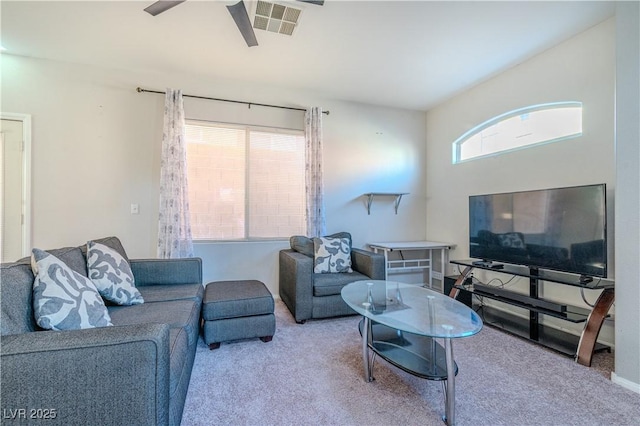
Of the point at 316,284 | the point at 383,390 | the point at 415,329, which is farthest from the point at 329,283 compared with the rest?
the point at 415,329

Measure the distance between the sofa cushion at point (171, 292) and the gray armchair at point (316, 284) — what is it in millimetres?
908

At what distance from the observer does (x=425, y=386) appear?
1815 millimetres

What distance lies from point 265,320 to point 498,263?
257 cm

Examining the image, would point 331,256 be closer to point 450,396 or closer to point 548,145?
point 450,396

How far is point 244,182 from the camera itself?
365cm

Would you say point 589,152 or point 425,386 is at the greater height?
point 589,152

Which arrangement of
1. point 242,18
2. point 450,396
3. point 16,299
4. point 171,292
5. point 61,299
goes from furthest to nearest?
1. point 171,292
2. point 242,18
3. point 450,396
4. point 61,299
5. point 16,299

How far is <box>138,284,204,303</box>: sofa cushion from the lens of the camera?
84.0 inches

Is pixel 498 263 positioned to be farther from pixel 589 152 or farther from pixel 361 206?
pixel 361 206

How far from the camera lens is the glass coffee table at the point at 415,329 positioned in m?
1.51

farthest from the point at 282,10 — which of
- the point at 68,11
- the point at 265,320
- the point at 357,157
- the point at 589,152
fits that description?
the point at 589,152

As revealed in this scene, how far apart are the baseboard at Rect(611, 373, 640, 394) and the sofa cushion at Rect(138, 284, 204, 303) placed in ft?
9.77

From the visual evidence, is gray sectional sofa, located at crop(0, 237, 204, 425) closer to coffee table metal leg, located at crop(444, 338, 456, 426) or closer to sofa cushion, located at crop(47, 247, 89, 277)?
sofa cushion, located at crop(47, 247, 89, 277)

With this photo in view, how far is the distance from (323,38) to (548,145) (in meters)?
2.47
